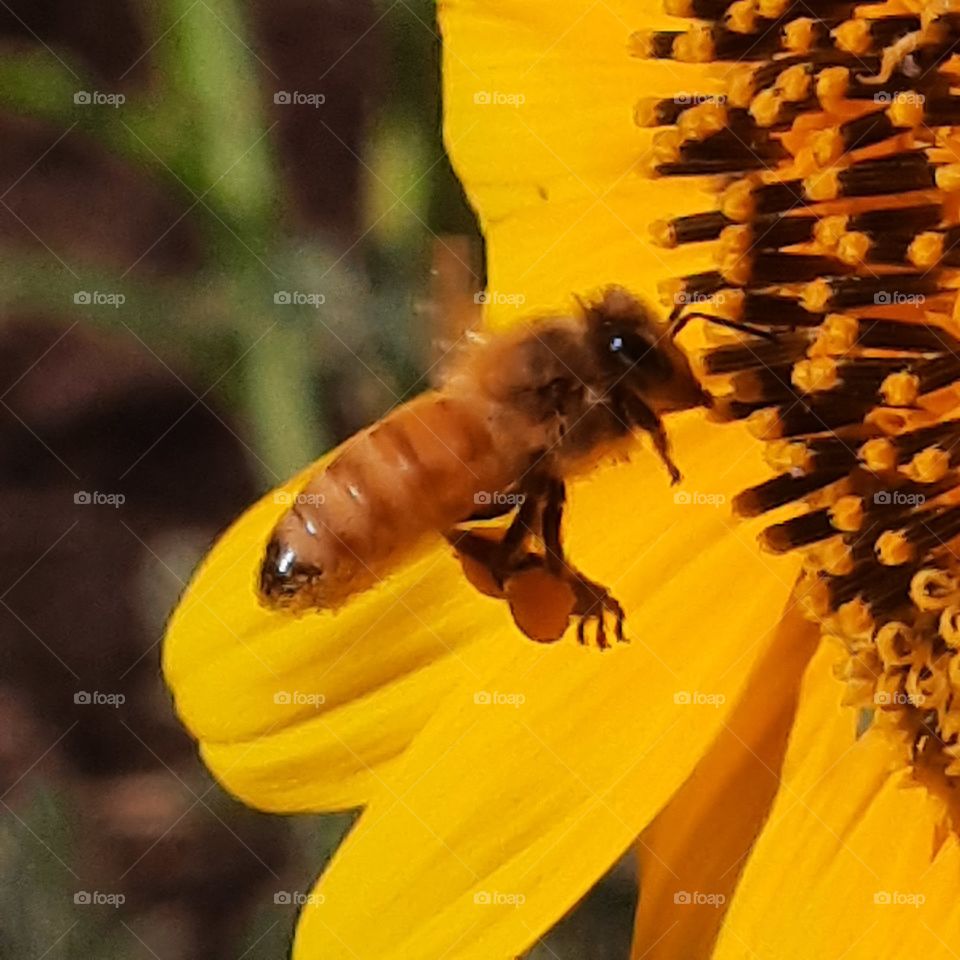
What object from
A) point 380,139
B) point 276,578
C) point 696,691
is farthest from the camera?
point 380,139

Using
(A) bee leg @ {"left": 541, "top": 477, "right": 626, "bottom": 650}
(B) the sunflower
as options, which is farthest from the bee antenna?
(A) bee leg @ {"left": 541, "top": 477, "right": 626, "bottom": 650}

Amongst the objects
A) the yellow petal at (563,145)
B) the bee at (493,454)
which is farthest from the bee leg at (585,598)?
the yellow petal at (563,145)

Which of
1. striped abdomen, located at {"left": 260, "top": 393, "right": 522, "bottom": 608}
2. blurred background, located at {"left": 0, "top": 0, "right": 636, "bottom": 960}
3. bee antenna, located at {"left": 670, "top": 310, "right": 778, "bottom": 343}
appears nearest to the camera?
striped abdomen, located at {"left": 260, "top": 393, "right": 522, "bottom": 608}

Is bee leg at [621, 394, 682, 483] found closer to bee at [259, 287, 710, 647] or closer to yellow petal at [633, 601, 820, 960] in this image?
bee at [259, 287, 710, 647]

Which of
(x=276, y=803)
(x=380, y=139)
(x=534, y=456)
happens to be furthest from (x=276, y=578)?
(x=380, y=139)

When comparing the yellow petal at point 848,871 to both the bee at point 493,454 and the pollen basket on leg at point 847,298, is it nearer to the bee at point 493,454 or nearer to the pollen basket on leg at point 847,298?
the pollen basket on leg at point 847,298

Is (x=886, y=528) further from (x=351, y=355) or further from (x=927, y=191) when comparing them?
(x=351, y=355)
